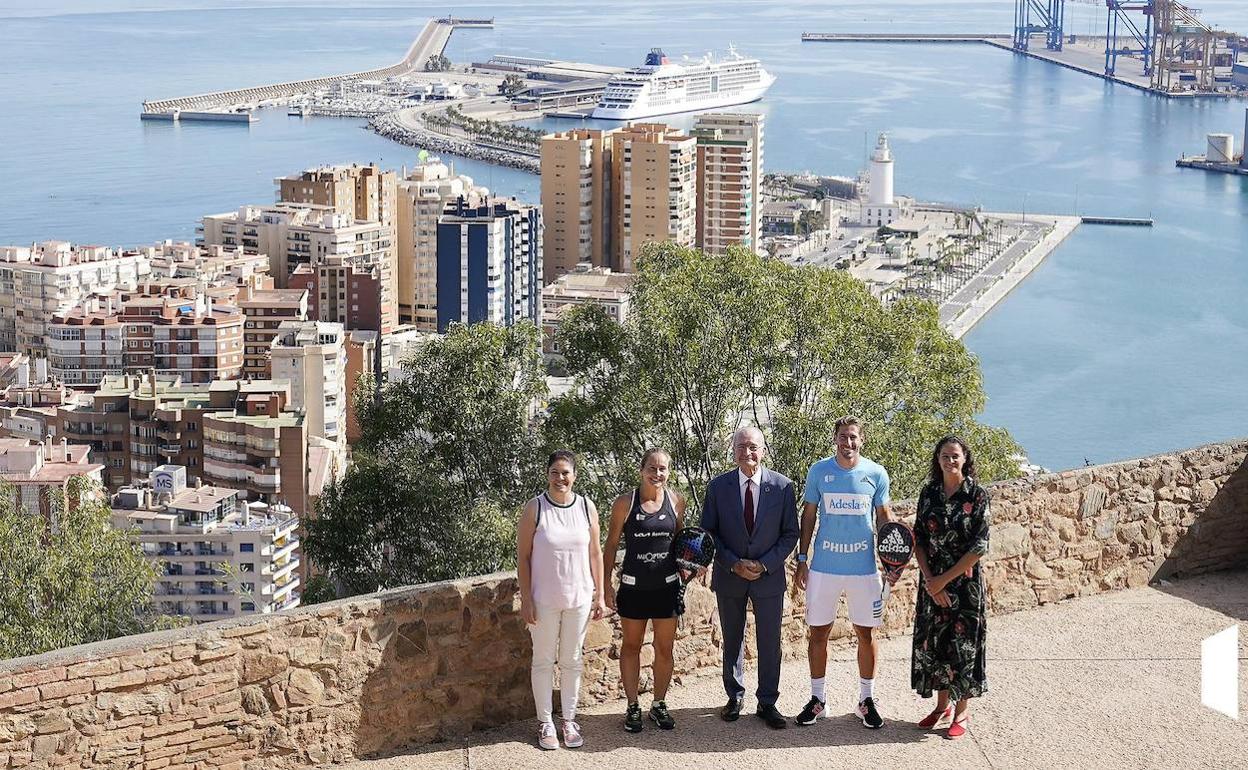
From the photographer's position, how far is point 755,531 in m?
2.06

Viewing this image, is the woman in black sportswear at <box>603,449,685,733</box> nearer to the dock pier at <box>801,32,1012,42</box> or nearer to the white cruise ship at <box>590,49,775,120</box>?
the white cruise ship at <box>590,49,775,120</box>

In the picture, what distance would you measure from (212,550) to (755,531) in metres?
9.44

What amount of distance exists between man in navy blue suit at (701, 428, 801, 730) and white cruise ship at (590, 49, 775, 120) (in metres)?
44.8

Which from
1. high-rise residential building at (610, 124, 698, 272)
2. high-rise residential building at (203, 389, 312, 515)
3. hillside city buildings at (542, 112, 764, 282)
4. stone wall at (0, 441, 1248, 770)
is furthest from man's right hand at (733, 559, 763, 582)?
high-rise residential building at (610, 124, 698, 272)

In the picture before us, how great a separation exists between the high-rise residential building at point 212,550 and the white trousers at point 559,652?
853 cm

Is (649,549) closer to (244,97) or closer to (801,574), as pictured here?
(801,574)

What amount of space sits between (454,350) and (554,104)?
45852 millimetres

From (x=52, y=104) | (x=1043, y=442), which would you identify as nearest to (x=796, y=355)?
(x=1043, y=442)

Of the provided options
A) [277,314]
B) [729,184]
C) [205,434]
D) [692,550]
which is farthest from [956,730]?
[729,184]

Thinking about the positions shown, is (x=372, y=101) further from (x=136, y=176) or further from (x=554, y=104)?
(x=136, y=176)

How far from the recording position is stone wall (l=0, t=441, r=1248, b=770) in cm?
177

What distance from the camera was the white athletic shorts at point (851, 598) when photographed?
6.81 feet

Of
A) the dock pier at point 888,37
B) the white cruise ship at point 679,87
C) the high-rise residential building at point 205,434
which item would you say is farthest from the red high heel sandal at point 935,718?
the dock pier at point 888,37

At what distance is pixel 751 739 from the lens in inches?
79.4
